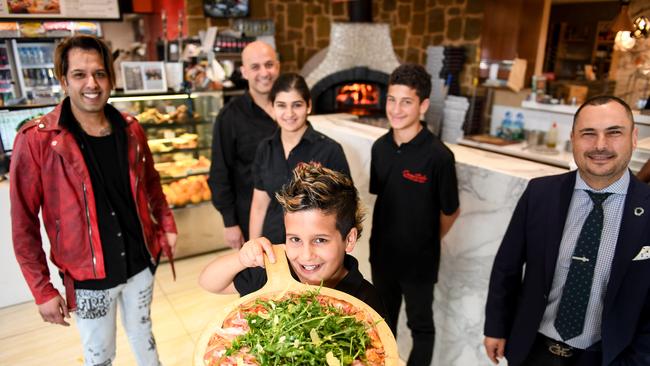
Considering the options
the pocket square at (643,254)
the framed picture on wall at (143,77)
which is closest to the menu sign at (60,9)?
the framed picture on wall at (143,77)

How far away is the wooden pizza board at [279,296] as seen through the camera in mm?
892

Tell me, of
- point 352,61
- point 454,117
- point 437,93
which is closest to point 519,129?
point 454,117

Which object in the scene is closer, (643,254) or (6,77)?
(643,254)

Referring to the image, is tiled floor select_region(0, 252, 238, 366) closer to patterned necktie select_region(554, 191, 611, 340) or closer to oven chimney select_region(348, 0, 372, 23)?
patterned necktie select_region(554, 191, 611, 340)

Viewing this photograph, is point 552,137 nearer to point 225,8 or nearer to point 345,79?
point 345,79

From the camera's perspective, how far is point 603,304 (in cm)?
144

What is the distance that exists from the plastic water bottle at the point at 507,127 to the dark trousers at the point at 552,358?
12.8 ft

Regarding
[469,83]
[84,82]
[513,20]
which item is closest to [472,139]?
[469,83]

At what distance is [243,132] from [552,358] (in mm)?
1807

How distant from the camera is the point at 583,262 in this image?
147 centimetres

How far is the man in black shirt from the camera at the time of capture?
2.40 m

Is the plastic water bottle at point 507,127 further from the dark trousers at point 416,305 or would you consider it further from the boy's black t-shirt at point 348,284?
the boy's black t-shirt at point 348,284

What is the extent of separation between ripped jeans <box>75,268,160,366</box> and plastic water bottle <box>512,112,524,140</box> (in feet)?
14.5

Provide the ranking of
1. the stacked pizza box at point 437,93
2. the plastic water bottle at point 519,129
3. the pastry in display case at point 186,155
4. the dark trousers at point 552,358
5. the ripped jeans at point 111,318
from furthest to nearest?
1. the stacked pizza box at point 437,93
2. the plastic water bottle at point 519,129
3. the pastry in display case at point 186,155
4. the ripped jeans at point 111,318
5. the dark trousers at point 552,358
